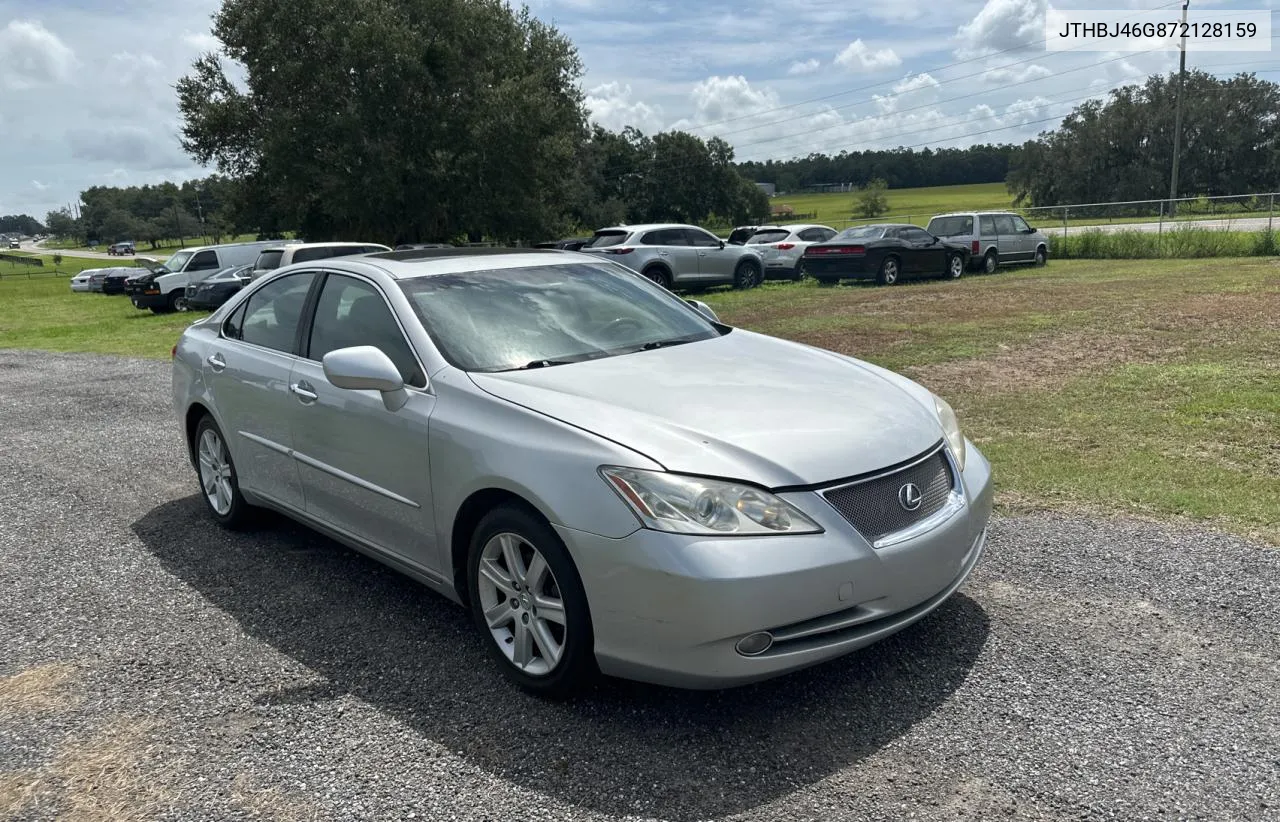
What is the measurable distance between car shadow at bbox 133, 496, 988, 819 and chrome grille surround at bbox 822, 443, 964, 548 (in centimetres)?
61

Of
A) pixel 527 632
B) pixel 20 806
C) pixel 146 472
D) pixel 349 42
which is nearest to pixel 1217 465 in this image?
pixel 527 632

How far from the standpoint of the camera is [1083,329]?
12.3m

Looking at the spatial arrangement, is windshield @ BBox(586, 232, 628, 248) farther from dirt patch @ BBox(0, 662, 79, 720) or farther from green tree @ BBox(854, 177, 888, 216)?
green tree @ BBox(854, 177, 888, 216)

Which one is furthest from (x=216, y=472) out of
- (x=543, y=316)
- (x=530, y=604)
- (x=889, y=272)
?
(x=889, y=272)

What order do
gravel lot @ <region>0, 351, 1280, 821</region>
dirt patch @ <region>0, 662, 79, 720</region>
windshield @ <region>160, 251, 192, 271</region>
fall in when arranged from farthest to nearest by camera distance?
windshield @ <region>160, 251, 192, 271</region>
dirt patch @ <region>0, 662, 79, 720</region>
gravel lot @ <region>0, 351, 1280, 821</region>

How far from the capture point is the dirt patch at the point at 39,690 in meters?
3.56

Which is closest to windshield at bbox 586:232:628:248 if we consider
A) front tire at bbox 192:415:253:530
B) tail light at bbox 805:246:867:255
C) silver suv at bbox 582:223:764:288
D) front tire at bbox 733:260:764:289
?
silver suv at bbox 582:223:764:288

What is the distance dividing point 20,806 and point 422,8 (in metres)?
32.0

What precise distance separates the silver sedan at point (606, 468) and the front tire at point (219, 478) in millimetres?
603

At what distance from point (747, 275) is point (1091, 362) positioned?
43.8 feet

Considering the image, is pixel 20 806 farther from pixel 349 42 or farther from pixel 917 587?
pixel 349 42

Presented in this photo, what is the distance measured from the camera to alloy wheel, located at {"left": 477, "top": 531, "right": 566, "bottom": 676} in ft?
10.9

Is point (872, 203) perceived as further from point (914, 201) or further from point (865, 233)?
point (865, 233)

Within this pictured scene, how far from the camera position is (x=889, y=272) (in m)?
21.4
